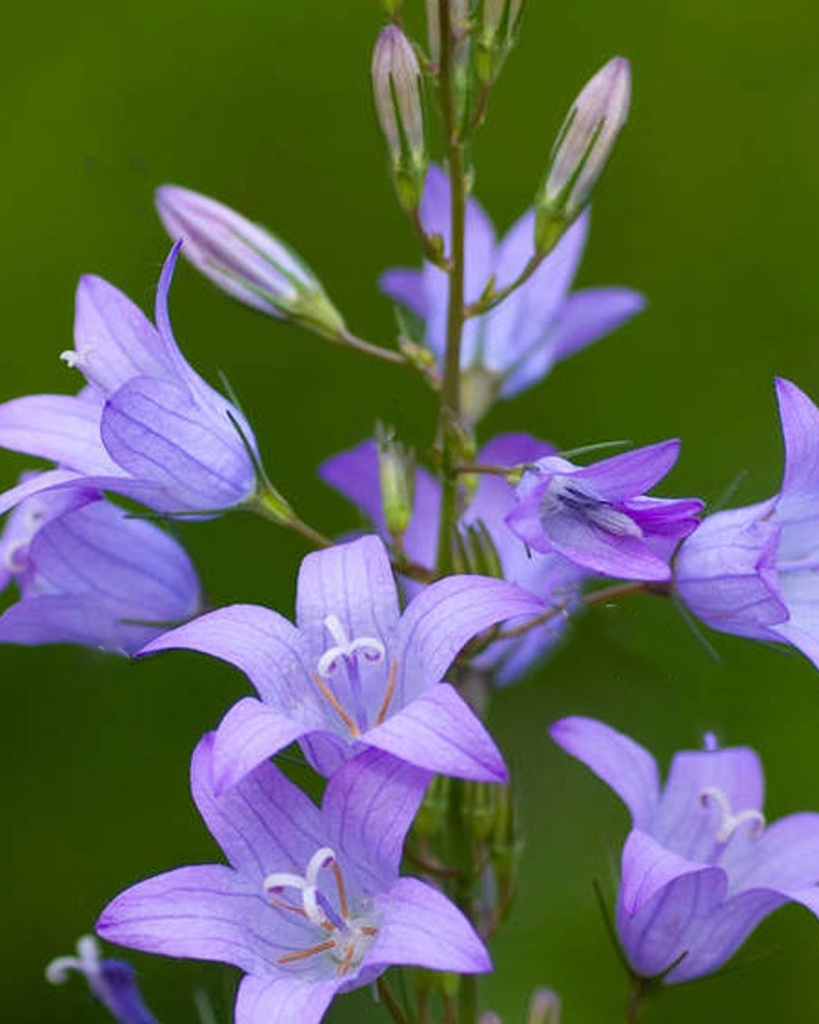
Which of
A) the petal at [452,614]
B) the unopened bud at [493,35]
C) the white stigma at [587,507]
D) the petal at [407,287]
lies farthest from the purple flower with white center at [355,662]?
the petal at [407,287]

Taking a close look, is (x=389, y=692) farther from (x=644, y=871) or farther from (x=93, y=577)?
(x=93, y=577)

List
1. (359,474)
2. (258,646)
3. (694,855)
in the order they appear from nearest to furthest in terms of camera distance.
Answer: (258,646) < (694,855) < (359,474)

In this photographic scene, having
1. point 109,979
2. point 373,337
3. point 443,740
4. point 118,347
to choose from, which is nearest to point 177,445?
point 118,347

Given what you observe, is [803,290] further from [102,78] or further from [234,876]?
[234,876]

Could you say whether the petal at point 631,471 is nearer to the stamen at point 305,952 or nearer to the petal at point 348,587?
the petal at point 348,587

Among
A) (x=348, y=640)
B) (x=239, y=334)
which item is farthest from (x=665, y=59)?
(x=348, y=640)

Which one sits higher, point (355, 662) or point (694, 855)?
point (355, 662)

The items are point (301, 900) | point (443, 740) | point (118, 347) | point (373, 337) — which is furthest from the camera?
point (373, 337)
